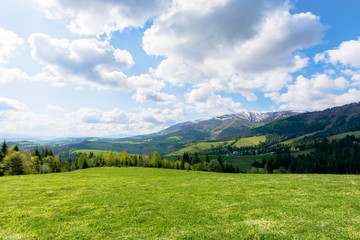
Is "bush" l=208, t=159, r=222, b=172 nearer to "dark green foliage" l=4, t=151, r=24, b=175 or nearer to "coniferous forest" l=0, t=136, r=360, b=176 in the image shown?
"coniferous forest" l=0, t=136, r=360, b=176

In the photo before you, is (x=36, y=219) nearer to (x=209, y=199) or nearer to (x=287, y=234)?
(x=209, y=199)

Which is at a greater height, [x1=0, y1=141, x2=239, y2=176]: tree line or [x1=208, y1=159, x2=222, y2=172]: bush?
[x1=0, y1=141, x2=239, y2=176]: tree line

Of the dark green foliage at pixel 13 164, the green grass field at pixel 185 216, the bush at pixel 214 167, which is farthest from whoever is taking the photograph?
the bush at pixel 214 167

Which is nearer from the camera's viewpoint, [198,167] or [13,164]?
[13,164]

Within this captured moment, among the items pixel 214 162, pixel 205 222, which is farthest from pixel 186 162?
pixel 205 222

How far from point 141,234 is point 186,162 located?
102m

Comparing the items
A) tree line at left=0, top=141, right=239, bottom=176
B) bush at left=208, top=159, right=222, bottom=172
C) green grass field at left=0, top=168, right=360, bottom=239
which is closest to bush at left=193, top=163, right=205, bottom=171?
tree line at left=0, top=141, right=239, bottom=176

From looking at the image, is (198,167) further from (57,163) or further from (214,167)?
(57,163)

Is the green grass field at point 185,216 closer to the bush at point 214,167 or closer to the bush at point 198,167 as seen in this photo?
the bush at point 214,167

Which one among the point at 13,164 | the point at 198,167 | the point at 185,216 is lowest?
the point at 198,167

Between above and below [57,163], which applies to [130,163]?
below

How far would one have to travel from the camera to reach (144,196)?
69.2 feet

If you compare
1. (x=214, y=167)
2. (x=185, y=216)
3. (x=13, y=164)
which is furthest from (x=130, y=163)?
(x=185, y=216)

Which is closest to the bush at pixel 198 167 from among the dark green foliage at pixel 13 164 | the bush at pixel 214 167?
the bush at pixel 214 167
